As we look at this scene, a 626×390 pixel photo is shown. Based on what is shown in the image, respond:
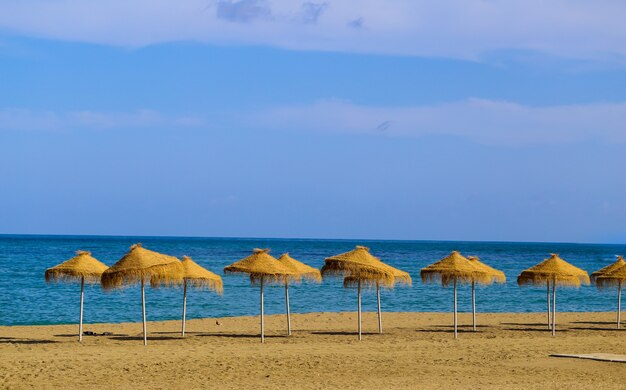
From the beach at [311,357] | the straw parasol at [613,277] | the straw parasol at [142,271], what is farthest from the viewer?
the straw parasol at [613,277]

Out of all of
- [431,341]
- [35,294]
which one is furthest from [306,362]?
[35,294]

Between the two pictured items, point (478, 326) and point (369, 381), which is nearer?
point (369, 381)

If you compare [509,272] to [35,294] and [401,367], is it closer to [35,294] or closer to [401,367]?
[35,294]

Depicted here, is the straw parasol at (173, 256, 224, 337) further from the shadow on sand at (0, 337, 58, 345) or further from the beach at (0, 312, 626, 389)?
the shadow on sand at (0, 337, 58, 345)

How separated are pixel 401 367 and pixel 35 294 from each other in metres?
25.1

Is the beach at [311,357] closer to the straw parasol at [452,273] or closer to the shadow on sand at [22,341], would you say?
the shadow on sand at [22,341]

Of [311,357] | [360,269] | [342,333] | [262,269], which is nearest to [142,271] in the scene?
[262,269]

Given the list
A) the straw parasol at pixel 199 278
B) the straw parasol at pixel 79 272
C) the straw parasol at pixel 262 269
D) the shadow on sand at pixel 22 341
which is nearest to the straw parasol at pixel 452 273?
the straw parasol at pixel 262 269

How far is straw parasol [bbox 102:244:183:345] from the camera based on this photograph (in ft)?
62.9

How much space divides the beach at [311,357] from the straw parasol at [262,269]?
1.46 meters

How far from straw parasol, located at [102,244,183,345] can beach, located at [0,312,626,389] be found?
4.62 feet

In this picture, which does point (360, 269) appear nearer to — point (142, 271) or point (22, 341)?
point (142, 271)

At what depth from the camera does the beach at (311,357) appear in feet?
49.5

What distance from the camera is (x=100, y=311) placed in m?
31.7
